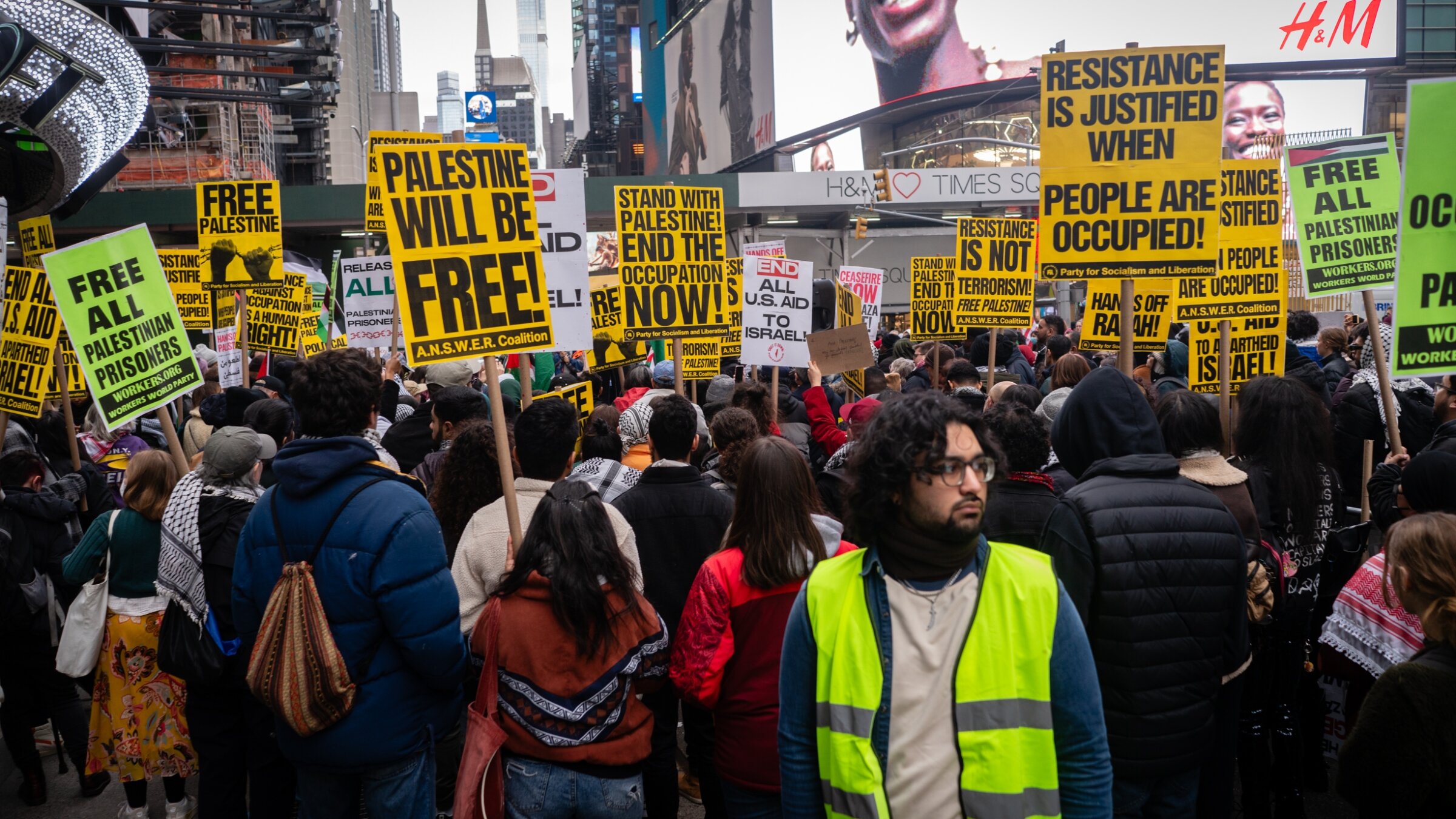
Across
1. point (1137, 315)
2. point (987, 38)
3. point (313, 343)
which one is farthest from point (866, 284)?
point (987, 38)

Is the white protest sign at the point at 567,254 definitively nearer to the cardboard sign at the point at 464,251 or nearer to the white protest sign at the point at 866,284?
the cardboard sign at the point at 464,251

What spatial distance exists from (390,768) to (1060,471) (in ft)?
11.0

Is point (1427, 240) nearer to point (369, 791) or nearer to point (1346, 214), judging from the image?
point (1346, 214)

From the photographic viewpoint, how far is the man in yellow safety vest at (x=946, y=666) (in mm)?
2350

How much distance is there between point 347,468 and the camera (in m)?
3.59

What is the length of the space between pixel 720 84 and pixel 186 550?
5470cm

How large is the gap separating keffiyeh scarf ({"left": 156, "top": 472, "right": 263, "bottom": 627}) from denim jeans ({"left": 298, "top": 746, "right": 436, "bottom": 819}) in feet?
3.46

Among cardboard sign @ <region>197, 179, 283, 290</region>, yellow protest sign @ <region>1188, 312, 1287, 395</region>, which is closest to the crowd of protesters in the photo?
yellow protest sign @ <region>1188, 312, 1287, 395</region>

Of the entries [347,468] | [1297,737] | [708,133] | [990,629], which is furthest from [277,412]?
[708,133]

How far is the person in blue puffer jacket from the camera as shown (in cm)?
349

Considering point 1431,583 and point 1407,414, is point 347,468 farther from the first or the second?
point 1407,414

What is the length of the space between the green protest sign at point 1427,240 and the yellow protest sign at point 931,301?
7776mm

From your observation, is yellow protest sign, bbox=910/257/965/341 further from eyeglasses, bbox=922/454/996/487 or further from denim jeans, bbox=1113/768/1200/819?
eyeglasses, bbox=922/454/996/487

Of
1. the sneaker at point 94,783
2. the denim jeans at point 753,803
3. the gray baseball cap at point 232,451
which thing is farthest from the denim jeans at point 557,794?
the sneaker at point 94,783
